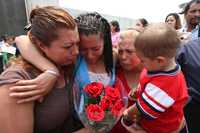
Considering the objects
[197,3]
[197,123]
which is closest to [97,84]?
[197,123]

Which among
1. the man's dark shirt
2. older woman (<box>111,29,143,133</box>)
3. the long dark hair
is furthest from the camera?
the man's dark shirt

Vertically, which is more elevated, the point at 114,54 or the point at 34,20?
the point at 34,20

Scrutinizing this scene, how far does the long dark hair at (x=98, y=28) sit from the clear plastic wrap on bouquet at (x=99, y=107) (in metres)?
0.36

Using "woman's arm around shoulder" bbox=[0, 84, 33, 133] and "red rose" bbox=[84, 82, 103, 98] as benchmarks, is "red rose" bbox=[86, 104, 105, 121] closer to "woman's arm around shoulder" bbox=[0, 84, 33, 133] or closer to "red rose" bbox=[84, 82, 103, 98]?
"red rose" bbox=[84, 82, 103, 98]

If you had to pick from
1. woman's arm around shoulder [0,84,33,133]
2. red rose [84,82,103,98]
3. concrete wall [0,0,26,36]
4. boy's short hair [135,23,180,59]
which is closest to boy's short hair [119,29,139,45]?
boy's short hair [135,23,180,59]

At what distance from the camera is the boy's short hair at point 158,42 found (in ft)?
6.07

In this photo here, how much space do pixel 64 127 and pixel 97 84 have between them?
0.36 m

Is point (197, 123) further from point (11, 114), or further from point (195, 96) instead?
point (11, 114)

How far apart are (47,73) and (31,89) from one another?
125 mm

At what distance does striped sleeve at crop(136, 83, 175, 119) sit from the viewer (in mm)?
1878

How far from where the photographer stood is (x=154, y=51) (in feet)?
6.10

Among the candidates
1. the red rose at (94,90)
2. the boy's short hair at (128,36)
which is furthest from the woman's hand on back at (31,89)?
the boy's short hair at (128,36)

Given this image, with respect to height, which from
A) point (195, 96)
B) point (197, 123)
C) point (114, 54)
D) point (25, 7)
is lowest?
point (25, 7)

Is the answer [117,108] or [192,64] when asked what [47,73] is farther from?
[192,64]
